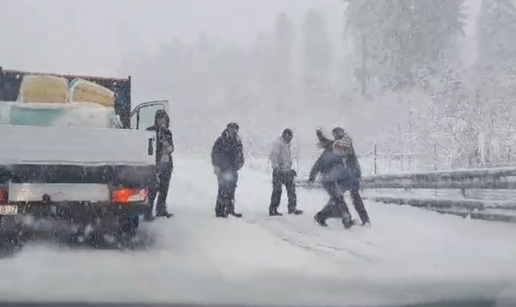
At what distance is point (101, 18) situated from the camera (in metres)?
27.0

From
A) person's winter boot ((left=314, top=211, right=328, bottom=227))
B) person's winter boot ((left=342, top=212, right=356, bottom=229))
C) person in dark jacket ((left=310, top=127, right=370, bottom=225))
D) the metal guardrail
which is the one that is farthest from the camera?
the metal guardrail

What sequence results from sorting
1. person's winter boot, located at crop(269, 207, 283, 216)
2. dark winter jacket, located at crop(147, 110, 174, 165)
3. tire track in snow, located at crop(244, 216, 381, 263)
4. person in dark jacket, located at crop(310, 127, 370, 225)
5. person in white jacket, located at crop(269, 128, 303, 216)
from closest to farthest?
1. tire track in snow, located at crop(244, 216, 381, 263)
2. person in dark jacket, located at crop(310, 127, 370, 225)
3. dark winter jacket, located at crop(147, 110, 174, 165)
4. person in white jacket, located at crop(269, 128, 303, 216)
5. person's winter boot, located at crop(269, 207, 283, 216)

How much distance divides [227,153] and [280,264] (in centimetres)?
427

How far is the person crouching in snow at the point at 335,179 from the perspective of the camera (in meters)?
11.1

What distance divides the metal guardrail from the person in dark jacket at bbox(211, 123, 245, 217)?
157 inches

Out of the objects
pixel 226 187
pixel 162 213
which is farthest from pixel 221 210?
pixel 162 213

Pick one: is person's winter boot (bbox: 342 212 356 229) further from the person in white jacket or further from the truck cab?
the truck cab

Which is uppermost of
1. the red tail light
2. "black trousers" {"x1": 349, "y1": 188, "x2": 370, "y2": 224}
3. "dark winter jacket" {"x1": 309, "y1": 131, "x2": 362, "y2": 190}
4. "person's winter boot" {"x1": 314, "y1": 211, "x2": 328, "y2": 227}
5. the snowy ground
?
"dark winter jacket" {"x1": 309, "y1": 131, "x2": 362, "y2": 190}

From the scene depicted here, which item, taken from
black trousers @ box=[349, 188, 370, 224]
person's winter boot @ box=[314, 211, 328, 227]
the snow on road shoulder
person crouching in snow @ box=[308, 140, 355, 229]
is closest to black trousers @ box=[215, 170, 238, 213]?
the snow on road shoulder

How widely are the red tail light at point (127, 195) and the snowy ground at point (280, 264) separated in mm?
686

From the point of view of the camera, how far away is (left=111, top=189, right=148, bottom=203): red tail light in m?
8.48

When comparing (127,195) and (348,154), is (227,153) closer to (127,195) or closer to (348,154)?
(348,154)

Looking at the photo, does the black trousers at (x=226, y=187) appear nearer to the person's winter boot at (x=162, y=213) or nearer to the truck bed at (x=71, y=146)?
the person's winter boot at (x=162, y=213)

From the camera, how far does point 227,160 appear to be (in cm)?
1227
